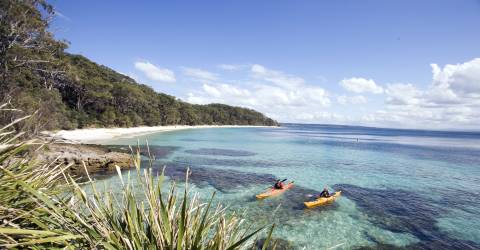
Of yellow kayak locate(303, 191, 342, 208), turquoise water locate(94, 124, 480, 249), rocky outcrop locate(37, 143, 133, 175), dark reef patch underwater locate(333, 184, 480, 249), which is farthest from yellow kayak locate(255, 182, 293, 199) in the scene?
rocky outcrop locate(37, 143, 133, 175)

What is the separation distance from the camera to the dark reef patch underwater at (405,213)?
13391 mm

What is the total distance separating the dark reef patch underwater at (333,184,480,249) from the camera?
13391mm

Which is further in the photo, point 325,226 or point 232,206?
point 232,206

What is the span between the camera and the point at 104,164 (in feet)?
81.8

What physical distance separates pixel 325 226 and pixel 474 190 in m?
19.6

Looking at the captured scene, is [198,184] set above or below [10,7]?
below

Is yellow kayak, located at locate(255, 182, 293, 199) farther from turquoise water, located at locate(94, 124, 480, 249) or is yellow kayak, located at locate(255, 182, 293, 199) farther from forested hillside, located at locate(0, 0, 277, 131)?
forested hillside, located at locate(0, 0, 277, 131)

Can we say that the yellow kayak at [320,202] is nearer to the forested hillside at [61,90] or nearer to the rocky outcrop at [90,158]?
the forested hillside at [61,90]

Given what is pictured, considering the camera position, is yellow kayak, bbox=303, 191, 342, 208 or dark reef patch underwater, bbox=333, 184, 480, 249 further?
yellow kayak, bbox=303, 191, 342, 208

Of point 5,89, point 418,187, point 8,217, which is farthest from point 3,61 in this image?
point 418,187

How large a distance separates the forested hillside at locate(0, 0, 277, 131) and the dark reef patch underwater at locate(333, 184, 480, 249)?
16486 mm

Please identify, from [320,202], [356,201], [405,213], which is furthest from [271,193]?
[405,213]

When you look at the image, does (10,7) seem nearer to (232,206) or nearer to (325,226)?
(232,206)

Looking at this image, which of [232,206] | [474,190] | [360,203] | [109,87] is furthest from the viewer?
[109,87]
